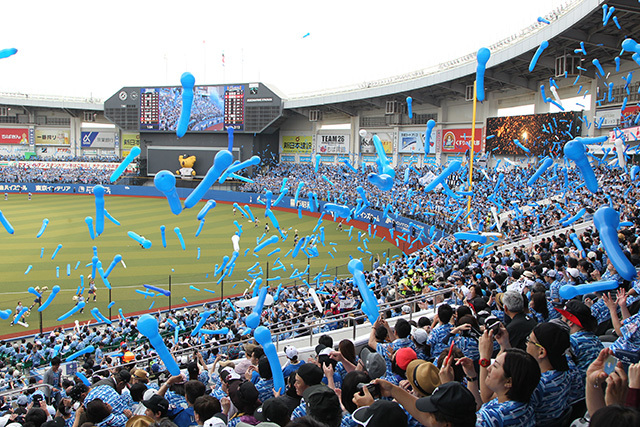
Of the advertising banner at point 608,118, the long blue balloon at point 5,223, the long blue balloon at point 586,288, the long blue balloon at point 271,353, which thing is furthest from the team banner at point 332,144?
the long blue balloon at point 271,353

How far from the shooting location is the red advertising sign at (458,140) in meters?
37.0

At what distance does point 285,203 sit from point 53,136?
35633 millimetres

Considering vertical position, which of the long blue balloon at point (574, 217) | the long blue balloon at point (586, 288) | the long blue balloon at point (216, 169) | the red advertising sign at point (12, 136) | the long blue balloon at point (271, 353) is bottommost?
the long blue balloon at point (271, 353)

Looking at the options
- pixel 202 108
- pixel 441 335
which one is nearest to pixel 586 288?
pixel 441 335

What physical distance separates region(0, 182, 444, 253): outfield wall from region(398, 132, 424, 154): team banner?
11126 mm

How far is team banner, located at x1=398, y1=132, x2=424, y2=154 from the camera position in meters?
42.7

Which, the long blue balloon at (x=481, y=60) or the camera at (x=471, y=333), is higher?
the long blue balloon at (x=481, y=60)

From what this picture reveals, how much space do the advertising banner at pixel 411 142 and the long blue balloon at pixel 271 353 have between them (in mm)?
39804

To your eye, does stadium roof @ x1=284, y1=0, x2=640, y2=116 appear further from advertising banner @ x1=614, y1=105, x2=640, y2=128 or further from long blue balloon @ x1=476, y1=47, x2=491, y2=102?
long blue balloon @ x1=476, y1=47, x2=491, y2=102

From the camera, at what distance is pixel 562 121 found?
1129 inches

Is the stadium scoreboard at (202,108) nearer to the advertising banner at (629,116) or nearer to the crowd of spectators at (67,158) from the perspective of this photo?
the crowd of spectators at (67,158)

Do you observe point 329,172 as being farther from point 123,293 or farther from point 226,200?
point 123,293

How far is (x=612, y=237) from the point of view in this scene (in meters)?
4.37

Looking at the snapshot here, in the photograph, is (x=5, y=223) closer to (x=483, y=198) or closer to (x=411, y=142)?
(x=483, y=198)
